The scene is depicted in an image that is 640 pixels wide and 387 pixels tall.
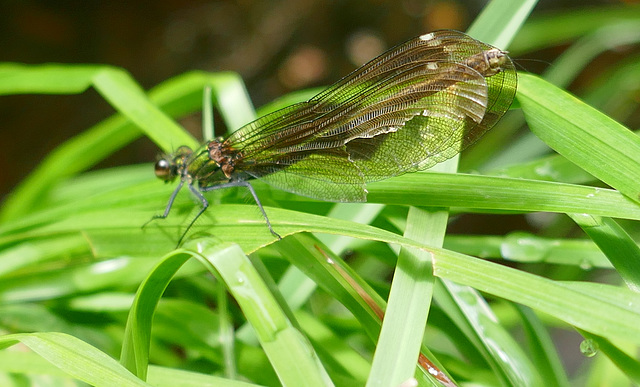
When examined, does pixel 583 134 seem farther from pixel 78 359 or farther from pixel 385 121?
pixel 78 359

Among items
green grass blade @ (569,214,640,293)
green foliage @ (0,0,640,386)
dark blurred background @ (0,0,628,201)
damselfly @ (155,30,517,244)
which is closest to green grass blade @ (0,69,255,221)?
green foliage @ (0,0,640,386)

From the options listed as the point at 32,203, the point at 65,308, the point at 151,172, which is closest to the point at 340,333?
the point at 65,308

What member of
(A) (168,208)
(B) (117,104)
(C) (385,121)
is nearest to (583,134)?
(C) (385,121)

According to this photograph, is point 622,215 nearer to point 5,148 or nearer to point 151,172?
point 151,172

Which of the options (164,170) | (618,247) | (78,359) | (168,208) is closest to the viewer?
(78,359)

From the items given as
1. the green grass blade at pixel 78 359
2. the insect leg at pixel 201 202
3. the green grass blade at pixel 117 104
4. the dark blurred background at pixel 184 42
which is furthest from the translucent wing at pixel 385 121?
the dark blurred background at pixel 184 42
